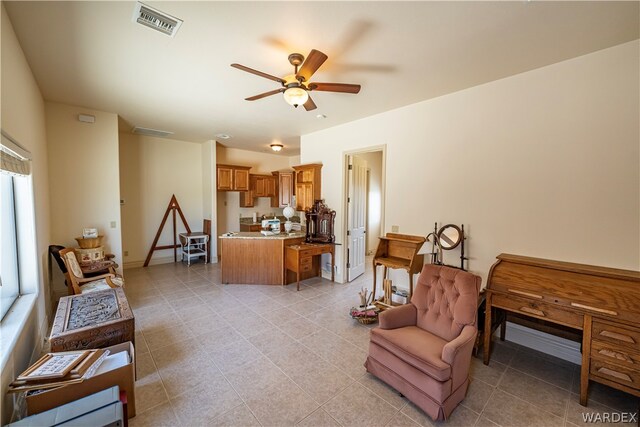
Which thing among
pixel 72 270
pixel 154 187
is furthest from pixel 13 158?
pixel 154 187

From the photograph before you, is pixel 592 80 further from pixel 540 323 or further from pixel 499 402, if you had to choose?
pixel 499 402

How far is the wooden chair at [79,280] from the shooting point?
312 cm

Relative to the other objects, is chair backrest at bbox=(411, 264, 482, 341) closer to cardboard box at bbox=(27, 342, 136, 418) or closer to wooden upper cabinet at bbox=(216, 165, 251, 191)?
cardboard box at bbox=(27, 342, 136, 418)

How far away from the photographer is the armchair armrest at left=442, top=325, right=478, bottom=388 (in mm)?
1831

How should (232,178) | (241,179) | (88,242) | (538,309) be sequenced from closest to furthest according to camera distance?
1. (538,309)
2. (88,242)
3. (232,178)
4. (241,179)

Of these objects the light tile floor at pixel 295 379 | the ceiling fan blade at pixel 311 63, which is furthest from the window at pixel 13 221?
the ceiling fan blade at pixel 311 63

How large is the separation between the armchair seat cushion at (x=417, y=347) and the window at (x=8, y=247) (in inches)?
123

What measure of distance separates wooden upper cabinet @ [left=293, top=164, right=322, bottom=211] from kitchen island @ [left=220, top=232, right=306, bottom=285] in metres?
0.83

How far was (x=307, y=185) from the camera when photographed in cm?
517

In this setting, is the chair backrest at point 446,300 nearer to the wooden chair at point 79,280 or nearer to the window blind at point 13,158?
the window blind at point 13,158

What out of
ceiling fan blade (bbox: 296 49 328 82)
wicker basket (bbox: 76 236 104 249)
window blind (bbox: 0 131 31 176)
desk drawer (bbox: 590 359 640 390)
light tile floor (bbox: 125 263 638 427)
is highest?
ceiling fan blade (bbox: 296 49 328 82)

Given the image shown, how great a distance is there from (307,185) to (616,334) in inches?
170

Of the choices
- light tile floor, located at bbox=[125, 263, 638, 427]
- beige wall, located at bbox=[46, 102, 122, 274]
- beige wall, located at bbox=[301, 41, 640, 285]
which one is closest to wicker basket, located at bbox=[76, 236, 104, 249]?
beige wall, located at bbox=[46, 102, 122, 274]
